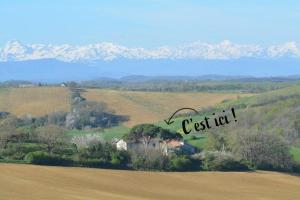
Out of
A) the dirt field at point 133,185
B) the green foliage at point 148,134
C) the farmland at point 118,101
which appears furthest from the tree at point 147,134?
the farmland at point 118,101

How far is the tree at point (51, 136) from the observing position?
219 feet

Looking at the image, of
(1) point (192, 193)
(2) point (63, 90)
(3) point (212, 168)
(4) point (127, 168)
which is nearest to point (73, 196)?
(1) point (192, 193)

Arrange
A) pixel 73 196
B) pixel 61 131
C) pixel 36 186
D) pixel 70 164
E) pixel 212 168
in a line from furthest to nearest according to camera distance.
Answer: pixel 61 131, pixel 212 168, pixel 70 164, pixel 36 186, pixel 73 196

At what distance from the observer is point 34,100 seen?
127 m

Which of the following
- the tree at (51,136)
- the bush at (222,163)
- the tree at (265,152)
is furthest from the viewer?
the tree at (265,152)

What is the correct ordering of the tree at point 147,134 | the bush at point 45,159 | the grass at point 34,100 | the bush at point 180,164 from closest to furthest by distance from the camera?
the bush at point 45,159, the bush at point 180,164, the tree at point 147,134, the grass at point 34,100

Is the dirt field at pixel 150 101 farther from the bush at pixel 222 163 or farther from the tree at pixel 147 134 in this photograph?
the bush at pixel 222 163

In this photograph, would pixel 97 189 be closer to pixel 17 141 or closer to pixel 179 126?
pixel 17 141

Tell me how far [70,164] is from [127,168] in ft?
15.5

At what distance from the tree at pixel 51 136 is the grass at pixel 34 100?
4464 cm

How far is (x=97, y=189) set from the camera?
47.3 metres

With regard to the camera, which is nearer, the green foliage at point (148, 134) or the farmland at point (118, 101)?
the green foliage at point (148, 134)

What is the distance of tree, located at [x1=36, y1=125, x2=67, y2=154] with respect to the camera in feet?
219

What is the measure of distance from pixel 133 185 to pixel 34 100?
3070 inches
